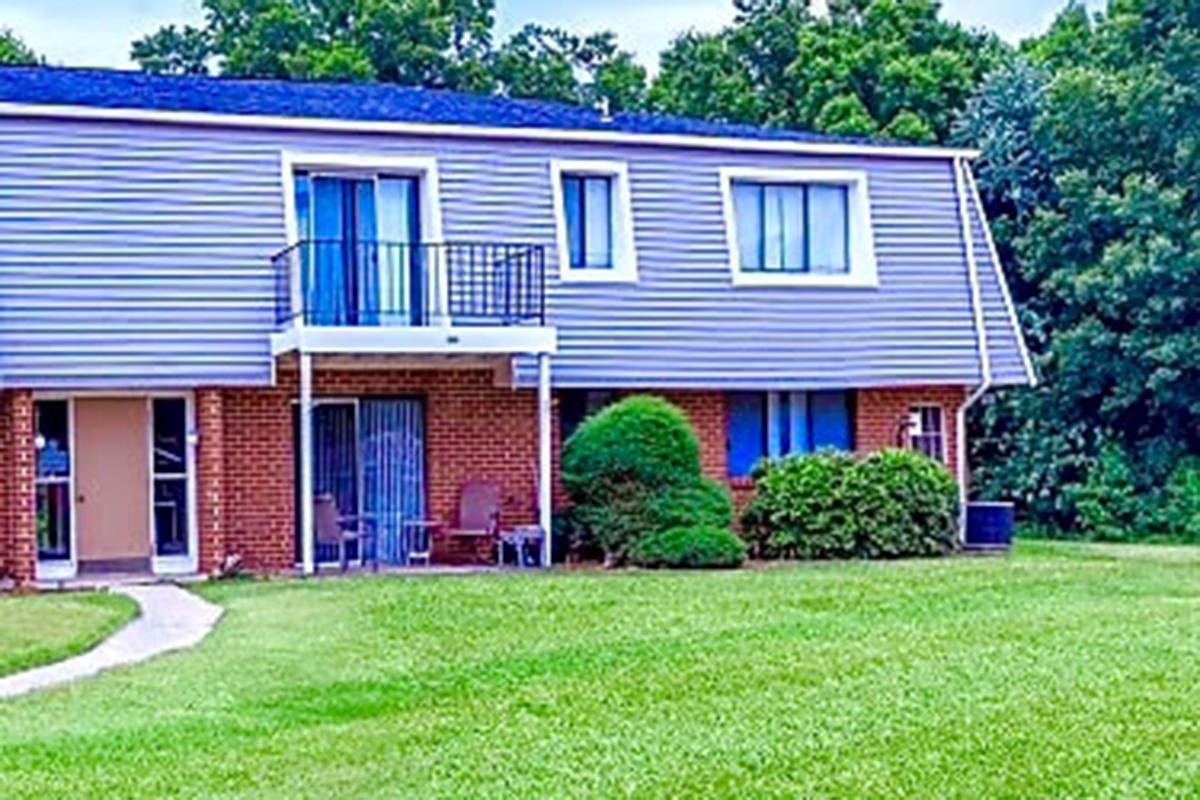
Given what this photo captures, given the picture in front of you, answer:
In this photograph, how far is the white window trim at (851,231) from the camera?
24.4 meters

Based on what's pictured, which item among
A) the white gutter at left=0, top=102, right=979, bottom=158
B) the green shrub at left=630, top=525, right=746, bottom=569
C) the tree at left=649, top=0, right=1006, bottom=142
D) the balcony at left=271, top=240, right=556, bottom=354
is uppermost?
the tree at left=649, top=0, right=1006, bottom=142

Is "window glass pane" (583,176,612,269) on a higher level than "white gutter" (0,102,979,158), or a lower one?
lower

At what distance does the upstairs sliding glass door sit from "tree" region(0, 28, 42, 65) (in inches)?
612

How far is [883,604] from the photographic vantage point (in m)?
16.5

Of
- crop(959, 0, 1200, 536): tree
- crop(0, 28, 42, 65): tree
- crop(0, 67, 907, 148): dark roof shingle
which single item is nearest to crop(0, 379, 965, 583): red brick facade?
crop(0, 67, 907, 148): dark roof shingle

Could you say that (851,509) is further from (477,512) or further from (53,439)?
(53,439)

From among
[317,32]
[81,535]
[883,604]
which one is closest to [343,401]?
[81,535]

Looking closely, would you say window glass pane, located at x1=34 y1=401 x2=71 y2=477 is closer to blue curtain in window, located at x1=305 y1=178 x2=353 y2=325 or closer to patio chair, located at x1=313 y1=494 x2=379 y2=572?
patio chair, located at x1=313 y1=494 x2=379 y2=572

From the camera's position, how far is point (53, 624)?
1559 cm

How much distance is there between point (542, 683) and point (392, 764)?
2699 millimetres

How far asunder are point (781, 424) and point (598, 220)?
3756 mm

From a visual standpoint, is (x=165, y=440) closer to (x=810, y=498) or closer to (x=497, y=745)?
(x=810, y=498)

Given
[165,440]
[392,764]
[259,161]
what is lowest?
[392,764]

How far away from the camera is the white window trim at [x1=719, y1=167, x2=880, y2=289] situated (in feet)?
80.1
